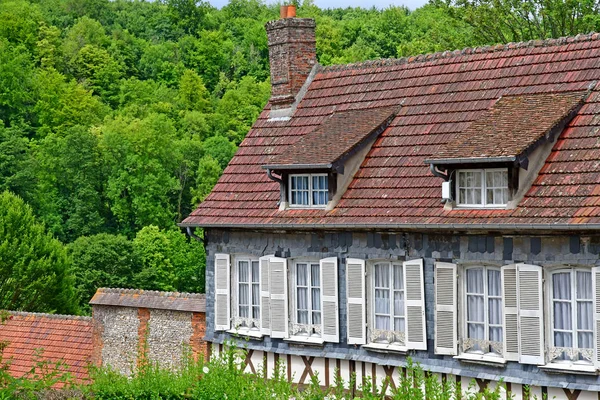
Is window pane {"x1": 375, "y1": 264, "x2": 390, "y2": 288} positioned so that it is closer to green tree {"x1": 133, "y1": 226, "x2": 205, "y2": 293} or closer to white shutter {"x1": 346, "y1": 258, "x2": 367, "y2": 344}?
white shutter {"x1": 346, "y1": 258, "x2": 367, "y2": 344}

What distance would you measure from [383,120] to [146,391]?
6399 mm

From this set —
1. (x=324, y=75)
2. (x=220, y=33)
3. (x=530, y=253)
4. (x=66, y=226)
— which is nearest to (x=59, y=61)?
(x=220, y=33)

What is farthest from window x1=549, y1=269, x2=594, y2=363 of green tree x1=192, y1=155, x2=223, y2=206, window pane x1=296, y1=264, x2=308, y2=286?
green tree x1=192, y1=155, x2=223, y2=206

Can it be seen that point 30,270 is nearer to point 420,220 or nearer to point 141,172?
point 420,220

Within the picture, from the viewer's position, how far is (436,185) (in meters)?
21.6

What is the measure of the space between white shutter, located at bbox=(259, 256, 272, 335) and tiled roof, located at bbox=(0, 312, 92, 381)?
209 inches

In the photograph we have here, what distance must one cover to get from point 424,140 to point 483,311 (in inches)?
141

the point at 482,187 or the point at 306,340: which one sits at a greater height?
the point at 482,187

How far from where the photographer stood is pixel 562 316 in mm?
19406

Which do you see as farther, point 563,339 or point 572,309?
point 563,339

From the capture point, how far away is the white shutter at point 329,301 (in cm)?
2281

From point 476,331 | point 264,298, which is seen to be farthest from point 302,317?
point 476,331

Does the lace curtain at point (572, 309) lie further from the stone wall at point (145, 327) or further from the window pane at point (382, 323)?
the stone wall at point (145, 327)

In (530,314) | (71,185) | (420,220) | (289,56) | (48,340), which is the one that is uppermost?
(71,185)
